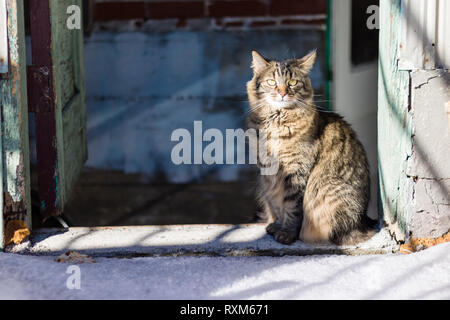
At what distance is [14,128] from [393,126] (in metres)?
1.95

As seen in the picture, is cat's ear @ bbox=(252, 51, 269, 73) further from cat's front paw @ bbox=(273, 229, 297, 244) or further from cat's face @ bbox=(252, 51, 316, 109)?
cat's front paw @ bbox=(273, 229, 297, 244)

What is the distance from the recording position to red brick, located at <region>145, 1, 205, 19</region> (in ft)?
22.8

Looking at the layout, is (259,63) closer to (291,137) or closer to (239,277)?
(291,137)

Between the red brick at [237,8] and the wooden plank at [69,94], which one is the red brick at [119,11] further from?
the wooden plank at [69,94]

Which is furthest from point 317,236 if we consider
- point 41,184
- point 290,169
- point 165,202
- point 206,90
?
point 206,90

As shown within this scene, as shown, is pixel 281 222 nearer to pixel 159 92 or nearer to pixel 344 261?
pixel 344 261

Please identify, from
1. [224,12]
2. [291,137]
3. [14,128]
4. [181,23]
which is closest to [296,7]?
[224,12]

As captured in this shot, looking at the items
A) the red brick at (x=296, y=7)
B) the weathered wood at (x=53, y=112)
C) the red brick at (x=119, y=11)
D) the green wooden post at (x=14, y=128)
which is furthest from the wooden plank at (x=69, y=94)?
the red brick at (x=296, y=7)

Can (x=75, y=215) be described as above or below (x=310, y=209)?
below

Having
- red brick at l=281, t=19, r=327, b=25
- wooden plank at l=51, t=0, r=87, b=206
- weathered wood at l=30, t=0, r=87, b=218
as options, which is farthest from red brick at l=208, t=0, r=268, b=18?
weathered wood at l=30, t=0, r=87, b=218

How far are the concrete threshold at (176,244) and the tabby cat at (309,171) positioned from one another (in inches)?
3.2

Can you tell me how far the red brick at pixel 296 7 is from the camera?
6.89 m
